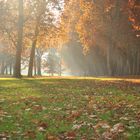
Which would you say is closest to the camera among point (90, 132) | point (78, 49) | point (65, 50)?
point (90, 132)

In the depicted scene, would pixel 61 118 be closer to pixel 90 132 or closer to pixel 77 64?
pixel 90 132

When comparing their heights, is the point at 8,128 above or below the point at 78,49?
below

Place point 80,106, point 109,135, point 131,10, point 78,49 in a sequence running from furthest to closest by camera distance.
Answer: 1. point 78,49
2. point 131,10
3. point 80,106
4. point 109,135

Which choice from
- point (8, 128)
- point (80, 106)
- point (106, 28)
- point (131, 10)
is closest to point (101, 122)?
point (8, 128)

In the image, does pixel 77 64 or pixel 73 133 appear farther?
pixel 77 64

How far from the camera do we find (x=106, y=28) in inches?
2339

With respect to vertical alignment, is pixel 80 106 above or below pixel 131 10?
below

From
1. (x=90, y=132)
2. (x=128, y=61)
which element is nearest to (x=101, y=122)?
(x=90, y=132)

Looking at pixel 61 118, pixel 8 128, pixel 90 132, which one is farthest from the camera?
pixel 61 118

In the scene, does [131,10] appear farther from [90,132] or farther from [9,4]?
[90,132]

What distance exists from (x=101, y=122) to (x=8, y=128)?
208 cm

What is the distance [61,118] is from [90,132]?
2237 mm

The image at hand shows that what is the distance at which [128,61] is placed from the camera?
77625mm

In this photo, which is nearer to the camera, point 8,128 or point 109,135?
point 109,135
